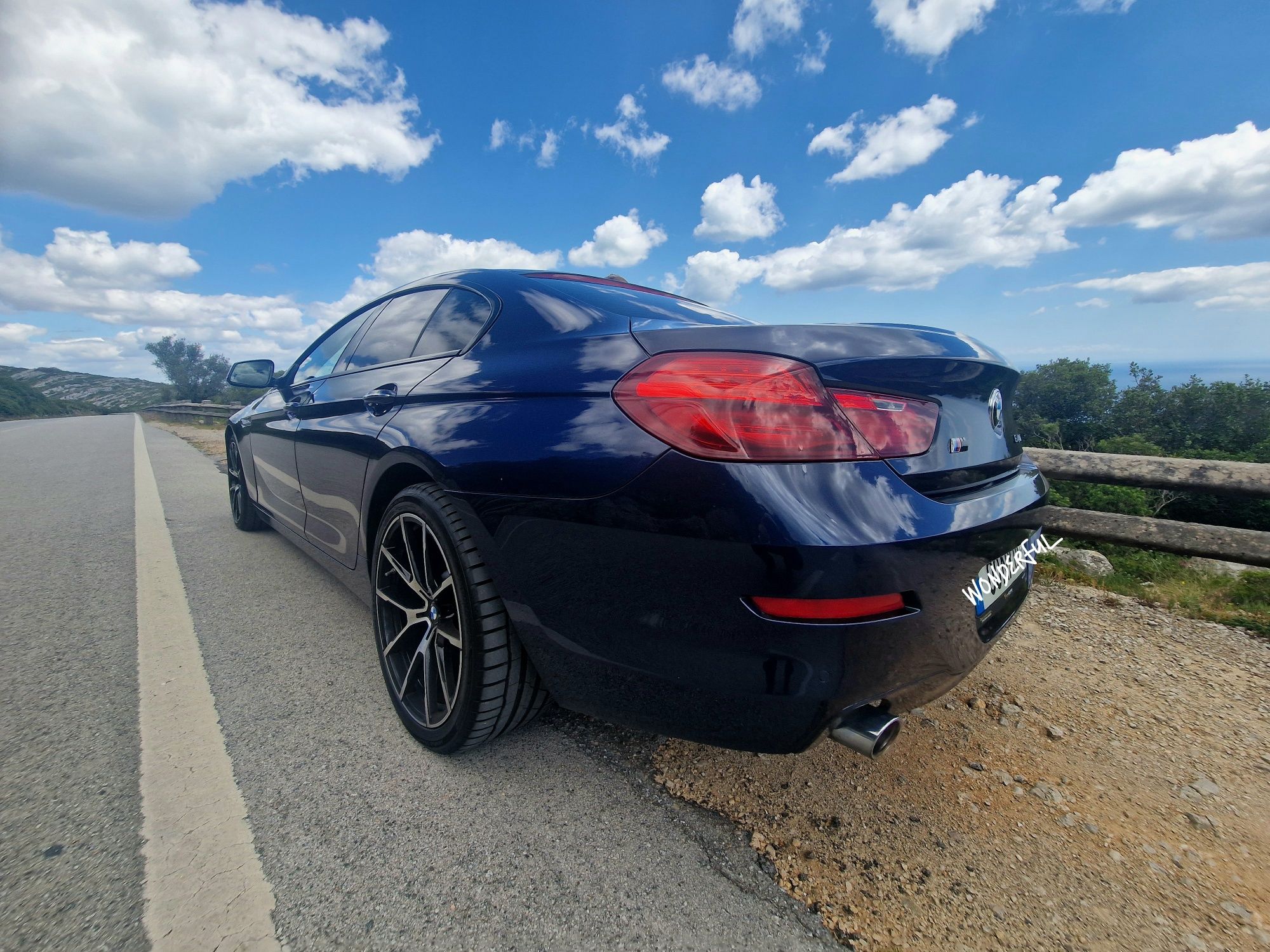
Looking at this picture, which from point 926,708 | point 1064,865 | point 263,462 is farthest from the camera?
point 263,462

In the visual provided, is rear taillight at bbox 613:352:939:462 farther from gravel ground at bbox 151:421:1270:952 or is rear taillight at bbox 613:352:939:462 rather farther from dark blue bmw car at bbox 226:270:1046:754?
gravel ground at bbox 151:421:1270:952

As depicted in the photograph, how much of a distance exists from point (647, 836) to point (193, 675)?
185cm

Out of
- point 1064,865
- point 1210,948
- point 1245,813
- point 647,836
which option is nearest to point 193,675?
point 647,836

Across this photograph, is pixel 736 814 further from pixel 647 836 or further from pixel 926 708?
pixel 926 708

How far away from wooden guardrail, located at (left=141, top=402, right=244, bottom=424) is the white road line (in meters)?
18.5

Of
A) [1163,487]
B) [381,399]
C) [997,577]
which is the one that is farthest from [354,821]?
[1163,487]

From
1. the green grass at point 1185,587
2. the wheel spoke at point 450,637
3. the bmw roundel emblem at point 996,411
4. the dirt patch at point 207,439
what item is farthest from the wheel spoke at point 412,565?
the dirt patch at point 207,439

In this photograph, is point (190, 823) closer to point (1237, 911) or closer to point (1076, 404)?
point (1237, 911)

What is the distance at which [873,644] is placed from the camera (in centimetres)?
121

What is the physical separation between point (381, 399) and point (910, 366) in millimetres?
1790

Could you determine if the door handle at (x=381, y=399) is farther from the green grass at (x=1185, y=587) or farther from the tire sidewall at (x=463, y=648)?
the green grass at (x=1185, y=587)

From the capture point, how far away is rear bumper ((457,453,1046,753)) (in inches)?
46.3

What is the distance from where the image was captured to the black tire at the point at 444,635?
1.63 m

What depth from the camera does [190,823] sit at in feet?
4.85
